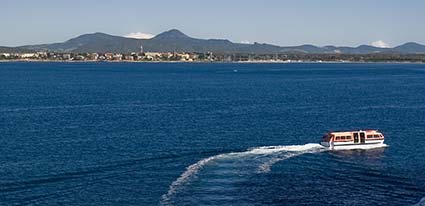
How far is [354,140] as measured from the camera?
303 ft

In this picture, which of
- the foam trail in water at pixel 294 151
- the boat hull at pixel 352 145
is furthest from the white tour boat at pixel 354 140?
the foam trail in water at pixel 294 151

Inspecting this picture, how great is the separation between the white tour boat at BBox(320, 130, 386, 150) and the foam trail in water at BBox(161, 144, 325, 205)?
167 cm

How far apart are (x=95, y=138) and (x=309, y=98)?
8156cm

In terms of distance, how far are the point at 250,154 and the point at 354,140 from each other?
660 inches

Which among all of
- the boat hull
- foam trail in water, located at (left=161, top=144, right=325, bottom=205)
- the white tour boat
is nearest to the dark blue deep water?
foam trail in water, located at (left=161, top=144, right=325, bottom=205)

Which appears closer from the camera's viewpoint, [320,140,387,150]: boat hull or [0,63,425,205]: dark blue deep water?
[0,63,425,205]: dark blue deep water

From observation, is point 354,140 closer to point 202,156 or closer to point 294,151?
point 294,151

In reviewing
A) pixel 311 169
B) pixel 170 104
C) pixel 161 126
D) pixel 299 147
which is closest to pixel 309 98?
pixel 170 104

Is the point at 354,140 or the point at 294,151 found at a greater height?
the point at 354,140

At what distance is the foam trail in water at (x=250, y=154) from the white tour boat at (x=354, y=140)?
1.67m

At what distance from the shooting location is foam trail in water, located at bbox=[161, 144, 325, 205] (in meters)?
65.6

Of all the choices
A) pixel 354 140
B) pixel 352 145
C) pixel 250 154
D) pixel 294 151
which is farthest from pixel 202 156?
pixel 354 140

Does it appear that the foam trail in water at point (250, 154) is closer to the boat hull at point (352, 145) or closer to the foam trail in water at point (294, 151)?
the foam trail in water at point (294, 151)

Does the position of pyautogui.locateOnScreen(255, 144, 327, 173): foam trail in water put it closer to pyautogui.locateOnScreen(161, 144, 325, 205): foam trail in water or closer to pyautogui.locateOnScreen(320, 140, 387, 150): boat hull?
pyautogui.locateOnScreen(161, 144, 325, 205): foam trail in water
